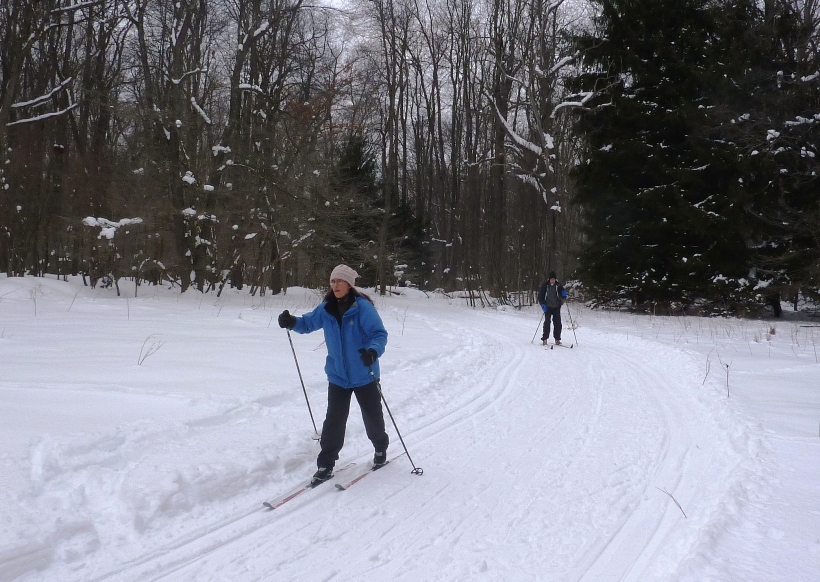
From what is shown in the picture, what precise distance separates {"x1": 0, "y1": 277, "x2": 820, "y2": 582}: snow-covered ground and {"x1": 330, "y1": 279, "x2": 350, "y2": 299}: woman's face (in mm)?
1587

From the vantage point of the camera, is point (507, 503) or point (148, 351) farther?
point (148, 351)

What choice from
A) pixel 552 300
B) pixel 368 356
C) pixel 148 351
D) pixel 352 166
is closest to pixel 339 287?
pixel 368 356

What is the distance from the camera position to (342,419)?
16.5 ft

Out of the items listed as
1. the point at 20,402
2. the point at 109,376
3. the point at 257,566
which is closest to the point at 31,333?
the point at 109,376

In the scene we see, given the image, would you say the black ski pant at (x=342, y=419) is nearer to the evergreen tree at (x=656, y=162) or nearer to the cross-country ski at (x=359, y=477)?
the cross-country ski at (x=359, y=477)

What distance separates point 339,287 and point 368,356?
69 cm

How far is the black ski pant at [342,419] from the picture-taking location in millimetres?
4945

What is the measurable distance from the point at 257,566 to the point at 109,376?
460 centimetres

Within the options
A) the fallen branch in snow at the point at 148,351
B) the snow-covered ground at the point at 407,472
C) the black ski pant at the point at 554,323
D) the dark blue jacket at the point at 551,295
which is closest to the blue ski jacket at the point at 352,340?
the snow-covered ground at the point at 407,472

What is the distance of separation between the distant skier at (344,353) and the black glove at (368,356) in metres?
0.07

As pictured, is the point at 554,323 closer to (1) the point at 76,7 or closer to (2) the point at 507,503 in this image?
(2) the point at 507,503

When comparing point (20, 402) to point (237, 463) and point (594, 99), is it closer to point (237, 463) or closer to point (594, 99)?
point (237, 463)

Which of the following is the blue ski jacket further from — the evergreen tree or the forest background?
the evergreen tree

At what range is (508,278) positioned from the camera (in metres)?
31.1
